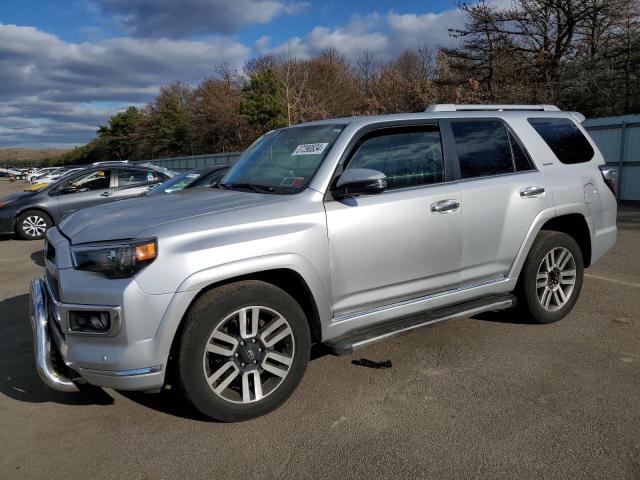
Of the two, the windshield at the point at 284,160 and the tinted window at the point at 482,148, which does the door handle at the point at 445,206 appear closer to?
the tinted window at the point at 482,148

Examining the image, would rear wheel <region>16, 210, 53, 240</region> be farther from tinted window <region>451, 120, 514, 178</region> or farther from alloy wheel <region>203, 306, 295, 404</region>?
tinted window <region>451, 120, 514, 178</region>

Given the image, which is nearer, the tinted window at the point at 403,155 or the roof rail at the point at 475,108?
the tinted window at the point at 403,155

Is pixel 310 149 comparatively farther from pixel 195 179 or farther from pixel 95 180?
pixel 95 180

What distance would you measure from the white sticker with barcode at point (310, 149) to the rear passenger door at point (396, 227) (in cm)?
22

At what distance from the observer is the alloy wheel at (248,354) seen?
3109 millimetres

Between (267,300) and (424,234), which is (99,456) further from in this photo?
(424,234)

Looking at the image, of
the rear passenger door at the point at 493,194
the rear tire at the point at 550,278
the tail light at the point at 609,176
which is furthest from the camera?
the tail light at the point at 609,176

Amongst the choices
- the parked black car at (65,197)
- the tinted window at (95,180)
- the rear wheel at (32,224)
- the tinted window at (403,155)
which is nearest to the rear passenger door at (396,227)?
the tinted window at (403,155)

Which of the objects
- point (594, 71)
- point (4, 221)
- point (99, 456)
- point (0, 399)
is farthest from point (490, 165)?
point (594, 71)

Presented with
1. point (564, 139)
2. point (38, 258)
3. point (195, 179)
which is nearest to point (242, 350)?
point (564, 139)

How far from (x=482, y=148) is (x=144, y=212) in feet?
8.89

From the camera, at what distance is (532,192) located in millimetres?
4371

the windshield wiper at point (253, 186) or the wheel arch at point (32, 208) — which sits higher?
the windshield wiper at point (253, 186)

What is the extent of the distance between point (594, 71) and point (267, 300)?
74.4ft
